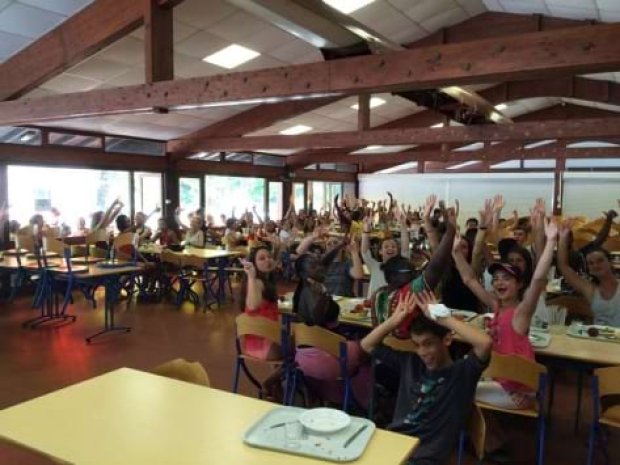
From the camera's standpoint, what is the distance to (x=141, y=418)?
1818 millimetres

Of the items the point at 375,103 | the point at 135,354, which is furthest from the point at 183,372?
the point at 375,103

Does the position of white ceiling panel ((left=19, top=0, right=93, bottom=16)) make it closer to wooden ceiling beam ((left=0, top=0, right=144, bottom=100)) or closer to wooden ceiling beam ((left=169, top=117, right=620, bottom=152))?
wooden ceiling beam ((left=0, top=0, right=144, bottom=100))

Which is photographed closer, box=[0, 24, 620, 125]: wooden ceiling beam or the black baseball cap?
the black baseball cap

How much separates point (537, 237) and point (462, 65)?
1393mm

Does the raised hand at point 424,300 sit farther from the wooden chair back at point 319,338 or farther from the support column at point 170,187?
the support column at point 170,187

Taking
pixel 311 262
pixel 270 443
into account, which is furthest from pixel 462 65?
pixel 270 443

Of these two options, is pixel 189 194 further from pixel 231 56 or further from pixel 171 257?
pixel 231 56

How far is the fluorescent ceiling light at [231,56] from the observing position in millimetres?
6699

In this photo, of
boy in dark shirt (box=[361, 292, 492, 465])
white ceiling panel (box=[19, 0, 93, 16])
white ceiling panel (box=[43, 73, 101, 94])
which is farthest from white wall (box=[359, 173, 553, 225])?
boy in dark shirt (box=[361, 292, 492, 465])

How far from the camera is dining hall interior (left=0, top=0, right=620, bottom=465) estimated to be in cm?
201

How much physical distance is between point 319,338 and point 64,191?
24.6ft

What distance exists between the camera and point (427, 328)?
2121 millimetres

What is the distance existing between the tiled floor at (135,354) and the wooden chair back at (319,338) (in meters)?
1.11

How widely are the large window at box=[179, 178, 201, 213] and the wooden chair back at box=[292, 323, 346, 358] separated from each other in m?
8.54
